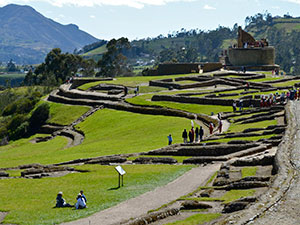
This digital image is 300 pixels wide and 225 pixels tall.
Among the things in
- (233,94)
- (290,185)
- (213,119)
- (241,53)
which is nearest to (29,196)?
(290,185)

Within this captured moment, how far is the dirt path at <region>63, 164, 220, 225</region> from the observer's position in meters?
19.5

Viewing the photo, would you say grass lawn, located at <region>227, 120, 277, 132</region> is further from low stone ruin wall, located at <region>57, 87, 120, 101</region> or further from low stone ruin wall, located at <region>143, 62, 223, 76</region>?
low stone ruin wall, located at <region>143, 62, 223, 76</region>

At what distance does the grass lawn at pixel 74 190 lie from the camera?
68.5 feet

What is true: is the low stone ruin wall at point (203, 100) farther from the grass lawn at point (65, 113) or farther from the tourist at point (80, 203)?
the tourist at point (80, 203)

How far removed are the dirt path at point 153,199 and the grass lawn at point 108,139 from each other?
1115 cm

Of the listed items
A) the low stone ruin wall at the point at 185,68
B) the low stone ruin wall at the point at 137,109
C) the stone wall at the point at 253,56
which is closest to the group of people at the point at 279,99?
the low stone ruin wall at the point at 137,109

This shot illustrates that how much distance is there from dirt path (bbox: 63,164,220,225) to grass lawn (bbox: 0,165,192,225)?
542mm

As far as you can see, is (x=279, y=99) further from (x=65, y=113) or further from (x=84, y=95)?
(x=84, y=95)

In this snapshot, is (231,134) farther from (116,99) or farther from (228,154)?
(116,99)

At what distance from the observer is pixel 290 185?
19.6m

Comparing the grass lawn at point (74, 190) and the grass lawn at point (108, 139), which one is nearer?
the grass lawn at point (74, 190)

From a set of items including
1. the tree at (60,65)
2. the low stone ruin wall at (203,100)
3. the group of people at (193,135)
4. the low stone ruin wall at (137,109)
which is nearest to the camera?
the group of people at (193,135)

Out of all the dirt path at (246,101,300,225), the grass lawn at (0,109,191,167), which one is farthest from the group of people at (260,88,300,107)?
the dirt path at (246,101,300,225)

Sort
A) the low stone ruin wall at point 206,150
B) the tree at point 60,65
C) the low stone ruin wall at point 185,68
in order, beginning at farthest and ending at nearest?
the tree at point 60,65 < the low stone ruin wall at point 185,68 < the low stone ruin wall at point 206,150
